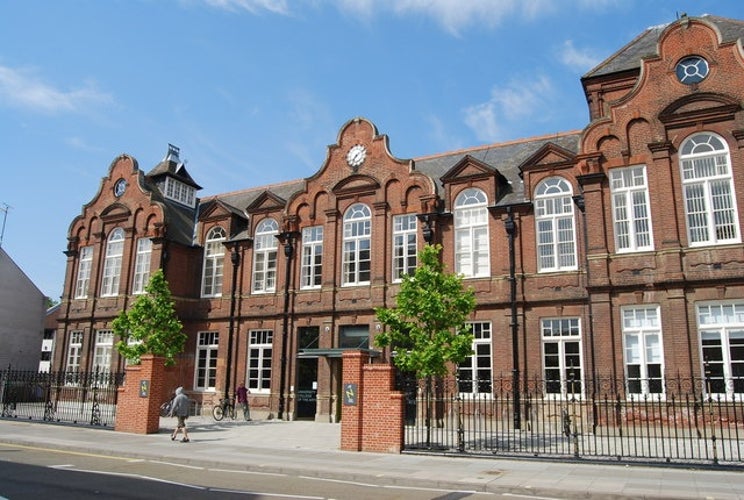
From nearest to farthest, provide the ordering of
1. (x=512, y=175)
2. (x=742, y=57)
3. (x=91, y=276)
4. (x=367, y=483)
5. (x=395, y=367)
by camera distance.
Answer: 1. (x=367, y=483)
2. (x=395, y=367)
3. (x=742, y=57)
4. (x=512, y=175)
5. (x=91, y=276)

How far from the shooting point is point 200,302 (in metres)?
29.6

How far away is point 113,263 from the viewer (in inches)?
1257

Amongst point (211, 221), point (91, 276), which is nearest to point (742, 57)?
point (211, 221)

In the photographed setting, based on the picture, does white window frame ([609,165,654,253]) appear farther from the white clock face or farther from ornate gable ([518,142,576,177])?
the white clock face

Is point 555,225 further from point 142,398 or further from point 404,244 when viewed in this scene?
point 142,398

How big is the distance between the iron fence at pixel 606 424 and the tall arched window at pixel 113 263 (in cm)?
1781

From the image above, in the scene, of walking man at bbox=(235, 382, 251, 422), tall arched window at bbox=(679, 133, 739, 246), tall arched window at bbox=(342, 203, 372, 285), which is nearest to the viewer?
tall arched window at bbox=(679, 133, 739, 246)

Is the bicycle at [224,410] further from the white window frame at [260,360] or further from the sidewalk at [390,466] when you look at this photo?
the sidewalk at [390,466]

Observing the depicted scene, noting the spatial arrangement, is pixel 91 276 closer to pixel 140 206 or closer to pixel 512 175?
pixel 140 206

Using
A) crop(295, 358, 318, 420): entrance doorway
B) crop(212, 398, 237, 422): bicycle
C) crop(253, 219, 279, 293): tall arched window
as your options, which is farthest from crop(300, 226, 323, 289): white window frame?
crop(212, 398, 237, 422): bicycle

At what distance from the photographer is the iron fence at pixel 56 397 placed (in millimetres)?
22484

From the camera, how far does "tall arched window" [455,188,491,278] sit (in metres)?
23.4

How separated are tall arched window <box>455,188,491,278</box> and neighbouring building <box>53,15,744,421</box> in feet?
0.23

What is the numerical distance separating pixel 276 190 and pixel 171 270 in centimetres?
672
